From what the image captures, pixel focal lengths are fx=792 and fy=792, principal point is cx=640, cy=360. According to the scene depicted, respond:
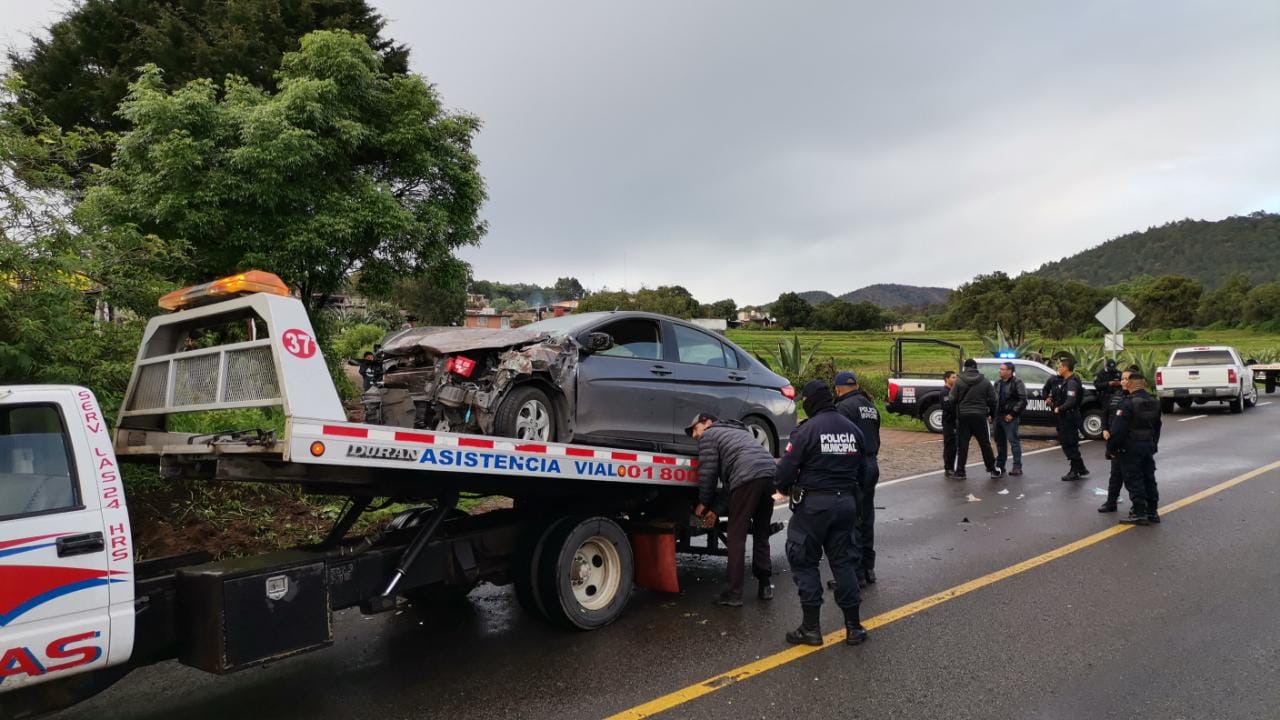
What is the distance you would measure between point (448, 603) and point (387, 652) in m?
0.96

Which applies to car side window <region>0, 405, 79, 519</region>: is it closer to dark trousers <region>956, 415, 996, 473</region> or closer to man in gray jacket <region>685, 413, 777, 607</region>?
man in gray jacket <region>685, 413, 777, 607</region>

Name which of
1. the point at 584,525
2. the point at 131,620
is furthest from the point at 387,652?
the point at 131,620

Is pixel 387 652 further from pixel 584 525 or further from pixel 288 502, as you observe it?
pixel 288 502

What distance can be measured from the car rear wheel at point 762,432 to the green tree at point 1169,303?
8518cm

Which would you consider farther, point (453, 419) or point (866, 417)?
point (866, 417)

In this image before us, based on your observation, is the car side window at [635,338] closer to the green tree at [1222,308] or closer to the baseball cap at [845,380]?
the baseball cap at [845,380]

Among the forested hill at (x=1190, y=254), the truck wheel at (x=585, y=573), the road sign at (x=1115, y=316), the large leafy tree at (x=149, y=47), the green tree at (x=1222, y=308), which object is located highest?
the forested hill at (x=1190, y=254)

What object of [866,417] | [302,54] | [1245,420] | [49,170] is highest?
[302,54]

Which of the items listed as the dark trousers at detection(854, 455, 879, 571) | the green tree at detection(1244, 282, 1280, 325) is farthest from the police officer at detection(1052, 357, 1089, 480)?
the green tree at detection(1244, 282, 1280, 325)

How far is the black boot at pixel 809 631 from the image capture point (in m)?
4.88

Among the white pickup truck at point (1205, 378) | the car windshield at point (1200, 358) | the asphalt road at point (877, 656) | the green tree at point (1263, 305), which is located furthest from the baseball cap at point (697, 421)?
the green tree at point (1263, 305)

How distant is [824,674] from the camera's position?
14.5 ft

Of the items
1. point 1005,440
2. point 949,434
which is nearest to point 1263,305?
point 1005,440

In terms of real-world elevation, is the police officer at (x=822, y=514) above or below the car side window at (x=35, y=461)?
below
